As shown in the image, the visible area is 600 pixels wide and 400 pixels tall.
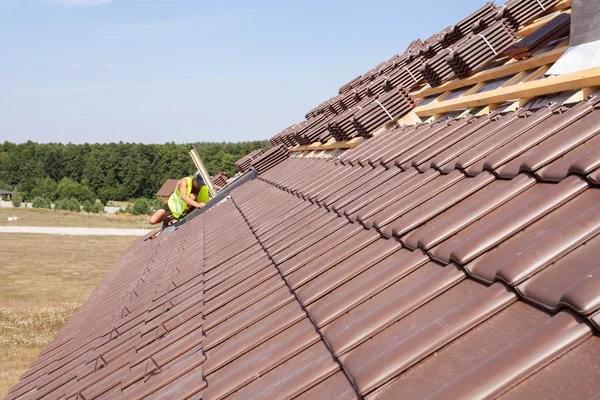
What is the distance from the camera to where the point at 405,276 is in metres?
2.78

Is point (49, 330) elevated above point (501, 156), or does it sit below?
below

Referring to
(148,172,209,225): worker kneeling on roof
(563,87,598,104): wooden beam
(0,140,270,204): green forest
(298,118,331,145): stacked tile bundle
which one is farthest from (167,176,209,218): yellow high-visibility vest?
(0,140,270,204): green forest

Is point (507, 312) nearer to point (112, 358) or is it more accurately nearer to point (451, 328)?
point (451, 328)

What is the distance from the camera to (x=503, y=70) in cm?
589

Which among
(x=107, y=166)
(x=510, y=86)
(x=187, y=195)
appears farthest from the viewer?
(x=107, y=166)

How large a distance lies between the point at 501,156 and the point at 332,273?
3.61 feet

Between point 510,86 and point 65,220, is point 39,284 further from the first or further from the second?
point 65,220

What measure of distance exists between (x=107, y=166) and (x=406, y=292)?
13543 cm

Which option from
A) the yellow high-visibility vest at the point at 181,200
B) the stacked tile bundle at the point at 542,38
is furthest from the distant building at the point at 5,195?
the stacked tile bundle at the point at 542,38

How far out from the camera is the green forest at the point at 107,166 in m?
123

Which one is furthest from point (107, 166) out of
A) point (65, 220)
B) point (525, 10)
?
point (525, 10)

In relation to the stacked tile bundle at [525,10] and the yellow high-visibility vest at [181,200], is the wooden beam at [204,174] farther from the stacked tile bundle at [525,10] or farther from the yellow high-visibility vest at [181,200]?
the stacked tile bundle at [525,10]

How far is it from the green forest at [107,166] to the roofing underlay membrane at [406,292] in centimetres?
11241

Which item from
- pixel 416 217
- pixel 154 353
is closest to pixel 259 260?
pixel 154 353
